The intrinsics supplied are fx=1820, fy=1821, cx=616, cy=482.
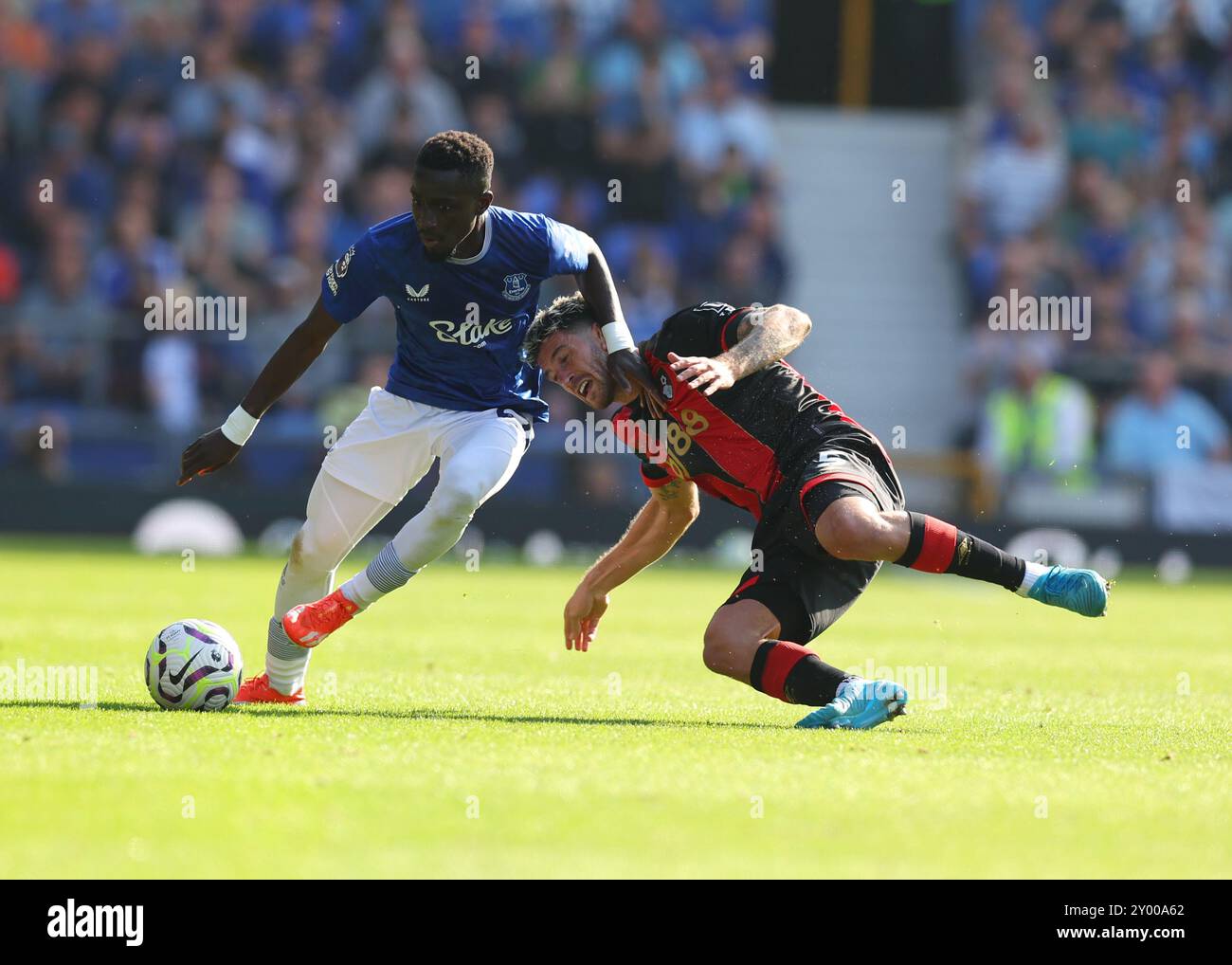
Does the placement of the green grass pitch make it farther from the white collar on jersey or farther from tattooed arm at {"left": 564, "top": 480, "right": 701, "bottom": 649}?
the white collar on jersey

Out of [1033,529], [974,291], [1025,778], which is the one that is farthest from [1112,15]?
[1025,778]

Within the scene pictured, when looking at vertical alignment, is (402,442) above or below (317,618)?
above

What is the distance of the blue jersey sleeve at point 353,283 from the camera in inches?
289

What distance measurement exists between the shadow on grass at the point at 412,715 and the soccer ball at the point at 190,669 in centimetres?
8

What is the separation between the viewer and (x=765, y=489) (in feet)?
24.7

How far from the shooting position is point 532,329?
749 centimetres

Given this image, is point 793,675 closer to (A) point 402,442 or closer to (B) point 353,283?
(A) point 402,442

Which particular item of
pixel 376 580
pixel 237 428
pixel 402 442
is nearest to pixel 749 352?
pixel 402 442

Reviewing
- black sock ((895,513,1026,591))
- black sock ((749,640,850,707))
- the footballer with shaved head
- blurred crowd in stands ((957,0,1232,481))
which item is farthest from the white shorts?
blurred crowd in stands ((957,0,1232,481))

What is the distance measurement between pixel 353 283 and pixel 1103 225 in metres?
16.7

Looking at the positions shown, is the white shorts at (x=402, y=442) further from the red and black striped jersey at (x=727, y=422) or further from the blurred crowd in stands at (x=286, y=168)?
the blurred crowd in stands at (x=286, y=168)

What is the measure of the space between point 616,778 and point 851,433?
2.41 meters

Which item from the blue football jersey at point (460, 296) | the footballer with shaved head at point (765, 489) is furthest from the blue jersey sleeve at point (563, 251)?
the footballer with shaved head at point (765, 489)

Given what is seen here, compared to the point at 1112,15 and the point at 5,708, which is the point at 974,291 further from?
the point at 5,708
